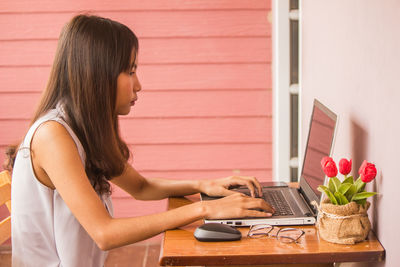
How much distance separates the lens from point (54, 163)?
1.42 meters

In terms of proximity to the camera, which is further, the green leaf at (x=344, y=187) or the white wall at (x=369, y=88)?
the green leaf at (x=344, y=187)

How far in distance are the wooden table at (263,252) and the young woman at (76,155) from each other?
0.41 ft

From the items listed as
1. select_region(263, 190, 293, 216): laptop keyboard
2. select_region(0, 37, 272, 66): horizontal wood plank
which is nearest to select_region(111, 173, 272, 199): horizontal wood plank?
select_region(0, 37, 272, 66): horizontal wood plank

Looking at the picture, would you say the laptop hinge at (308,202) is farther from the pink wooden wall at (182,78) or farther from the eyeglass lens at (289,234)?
the pink wooden wall at (182,78)

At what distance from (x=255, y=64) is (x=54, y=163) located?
200 centimetres

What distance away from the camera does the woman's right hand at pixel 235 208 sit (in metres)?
1.45

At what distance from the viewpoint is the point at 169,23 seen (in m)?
3.20

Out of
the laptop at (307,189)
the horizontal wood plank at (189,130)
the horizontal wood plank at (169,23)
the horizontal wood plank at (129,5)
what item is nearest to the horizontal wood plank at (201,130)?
the horizontal wood plank at (189,130)

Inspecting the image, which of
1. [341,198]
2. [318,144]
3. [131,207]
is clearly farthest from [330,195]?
[131,207]

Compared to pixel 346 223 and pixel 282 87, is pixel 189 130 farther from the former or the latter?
pixel 346 223

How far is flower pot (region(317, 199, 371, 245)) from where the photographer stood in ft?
4.26

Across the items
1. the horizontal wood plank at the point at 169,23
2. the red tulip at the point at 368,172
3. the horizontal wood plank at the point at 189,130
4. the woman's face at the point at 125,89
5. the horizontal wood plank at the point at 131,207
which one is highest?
the horizontal wood plank at the point at 169,23

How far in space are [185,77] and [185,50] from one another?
161 mm

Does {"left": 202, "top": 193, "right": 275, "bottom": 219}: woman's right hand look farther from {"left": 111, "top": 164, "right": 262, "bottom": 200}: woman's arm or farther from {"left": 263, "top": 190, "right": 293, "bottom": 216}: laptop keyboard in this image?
{"left": 111, "top": 164, "right": 262, "bottom": 200}: woman's arm
